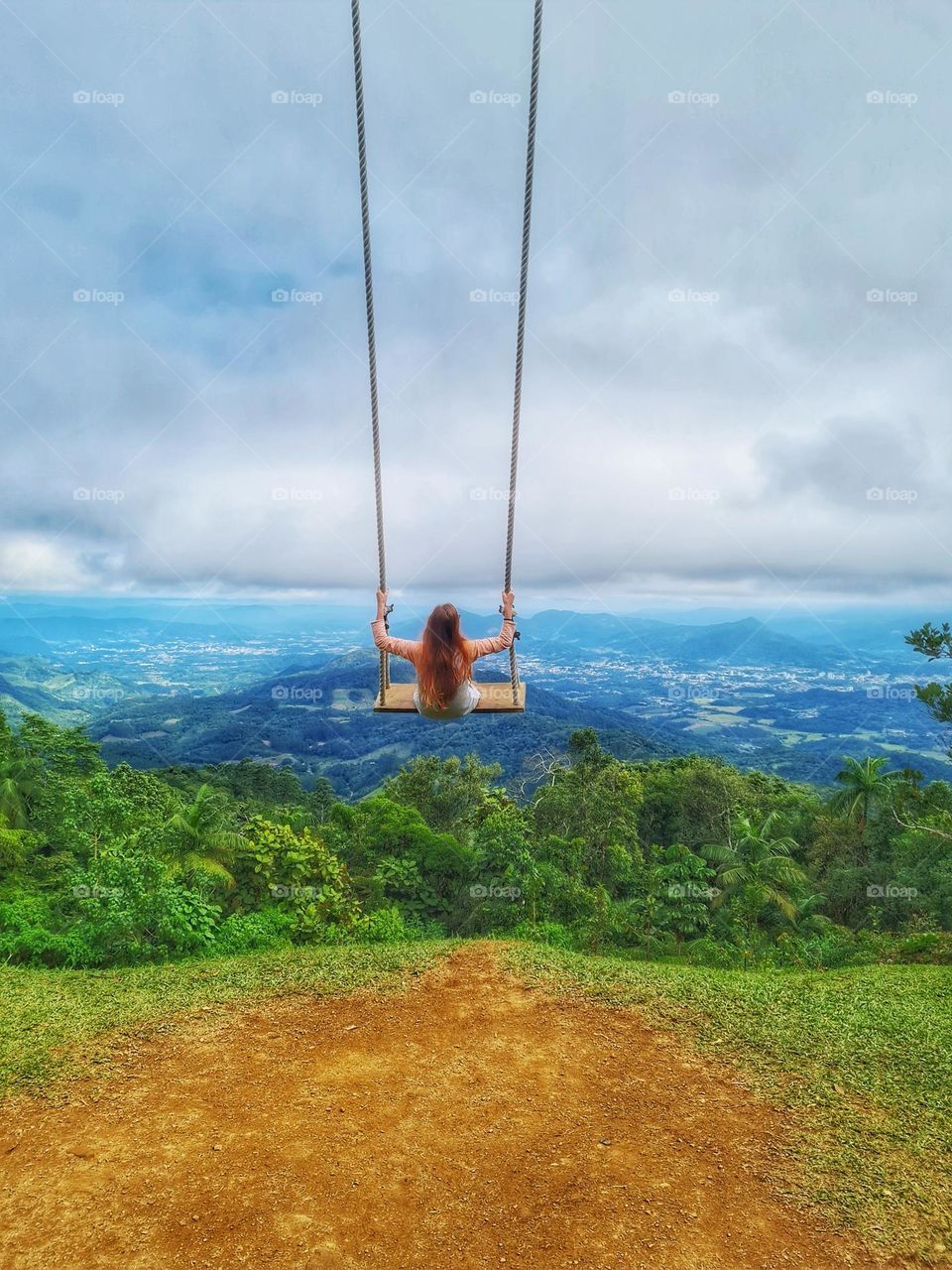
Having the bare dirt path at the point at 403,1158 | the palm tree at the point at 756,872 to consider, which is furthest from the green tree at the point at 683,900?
the bare dirt path at the point at 403,1158

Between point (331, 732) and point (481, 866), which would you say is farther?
point (331, 732)

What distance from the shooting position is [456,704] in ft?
15.0

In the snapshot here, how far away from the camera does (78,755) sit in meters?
18.7

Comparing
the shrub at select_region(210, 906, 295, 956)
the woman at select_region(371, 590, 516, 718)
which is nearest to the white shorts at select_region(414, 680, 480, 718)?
the woman at select_region(371, 590, 516, 718)

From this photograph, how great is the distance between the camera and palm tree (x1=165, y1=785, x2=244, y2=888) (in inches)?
389

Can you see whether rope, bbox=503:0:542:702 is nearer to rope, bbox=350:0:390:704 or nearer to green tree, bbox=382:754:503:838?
rope, bbox=350:0:390:704

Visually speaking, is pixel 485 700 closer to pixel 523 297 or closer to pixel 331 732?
pixel 523 297

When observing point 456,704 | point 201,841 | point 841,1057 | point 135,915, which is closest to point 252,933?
point 135,915

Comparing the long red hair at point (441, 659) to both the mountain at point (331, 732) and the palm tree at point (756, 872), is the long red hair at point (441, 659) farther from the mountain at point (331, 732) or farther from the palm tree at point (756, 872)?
the mountain at point (331, 732)

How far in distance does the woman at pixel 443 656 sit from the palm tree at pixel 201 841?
6.77 metres

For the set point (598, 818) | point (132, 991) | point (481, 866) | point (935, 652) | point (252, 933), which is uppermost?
point (935, 652)

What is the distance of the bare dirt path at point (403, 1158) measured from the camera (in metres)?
3.58

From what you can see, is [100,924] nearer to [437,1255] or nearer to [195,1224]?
[195,1224]

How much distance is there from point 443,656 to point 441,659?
3 cm
